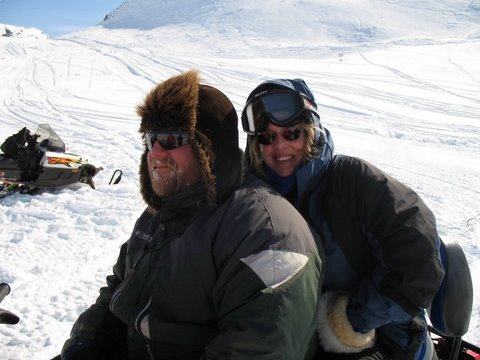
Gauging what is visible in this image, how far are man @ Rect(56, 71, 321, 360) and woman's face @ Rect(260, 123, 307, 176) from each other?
46cm

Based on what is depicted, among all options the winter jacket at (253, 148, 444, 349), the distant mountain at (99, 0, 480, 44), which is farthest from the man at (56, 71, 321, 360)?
the distant mountain at (99, 0, 480, 44)

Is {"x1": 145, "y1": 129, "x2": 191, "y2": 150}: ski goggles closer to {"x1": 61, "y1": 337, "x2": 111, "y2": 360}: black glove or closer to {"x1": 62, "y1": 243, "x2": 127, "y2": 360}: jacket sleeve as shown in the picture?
{"x1": 62, "y1": 243, "x2": 127, "y2": 360}: jacket sleeve

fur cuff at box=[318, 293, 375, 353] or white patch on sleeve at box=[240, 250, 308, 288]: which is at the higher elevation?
white patch on sleeve at box=[240, 250, 308, 288]

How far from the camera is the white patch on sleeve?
1.37m

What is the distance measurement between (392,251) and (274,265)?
650mm

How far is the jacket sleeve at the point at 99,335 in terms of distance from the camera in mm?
1852

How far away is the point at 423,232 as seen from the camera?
1762 mm

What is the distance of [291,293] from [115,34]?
3890cm

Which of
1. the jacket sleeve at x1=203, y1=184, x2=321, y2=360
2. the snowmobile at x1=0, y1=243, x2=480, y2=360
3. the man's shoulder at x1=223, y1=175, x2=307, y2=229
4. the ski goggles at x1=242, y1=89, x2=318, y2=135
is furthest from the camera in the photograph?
the ski goggles at x1=242, y1=89, x2=318, y2=135

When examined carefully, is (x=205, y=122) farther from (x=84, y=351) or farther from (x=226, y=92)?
(x=226, y=92)

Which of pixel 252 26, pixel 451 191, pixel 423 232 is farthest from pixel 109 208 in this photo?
pixel 252 26

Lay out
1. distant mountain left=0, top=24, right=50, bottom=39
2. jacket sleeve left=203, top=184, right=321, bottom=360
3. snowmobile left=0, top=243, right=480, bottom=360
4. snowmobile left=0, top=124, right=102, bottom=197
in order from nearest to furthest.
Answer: jacket sleeve left=203, top=184, right=321, bottom=360
snowmobile left=0, top=243, right=480, bottom=360
snowmobile left=0, top=124, right=102, bottom=197
distant mountain left=0, top=24, right=50, bottom=39

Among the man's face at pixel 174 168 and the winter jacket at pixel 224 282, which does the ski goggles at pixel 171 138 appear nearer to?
the man's face at pixel 174 168

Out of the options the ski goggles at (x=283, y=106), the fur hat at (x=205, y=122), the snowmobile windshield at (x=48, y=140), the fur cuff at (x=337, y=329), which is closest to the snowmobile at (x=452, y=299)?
the fur cuff at (x=337, y=329)
